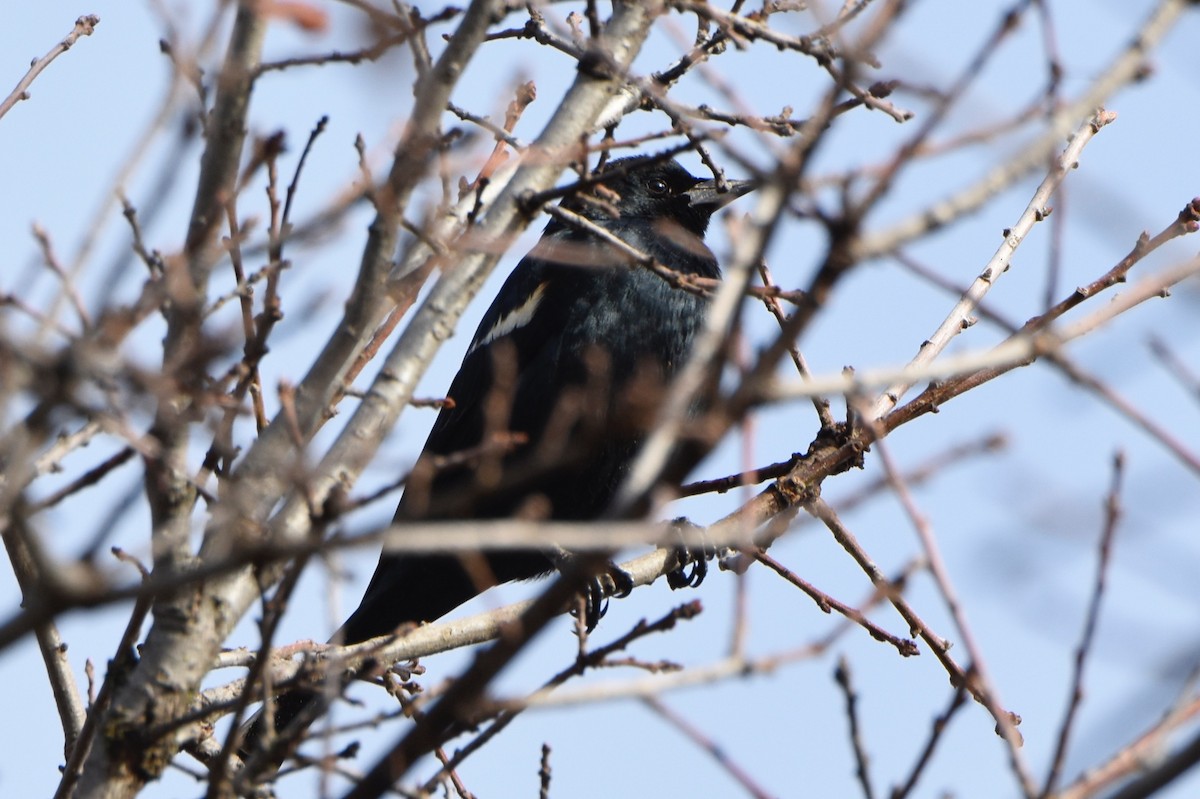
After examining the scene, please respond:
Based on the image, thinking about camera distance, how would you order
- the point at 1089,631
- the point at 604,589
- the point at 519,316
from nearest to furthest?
the point at 1089,631
the point at 604,589
the point at 519,316

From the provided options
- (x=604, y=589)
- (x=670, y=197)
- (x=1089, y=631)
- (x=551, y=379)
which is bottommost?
(x=1089, y=631)

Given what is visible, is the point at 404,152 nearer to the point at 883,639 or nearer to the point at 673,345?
the point at 883,639

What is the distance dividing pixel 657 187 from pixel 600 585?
2.37m

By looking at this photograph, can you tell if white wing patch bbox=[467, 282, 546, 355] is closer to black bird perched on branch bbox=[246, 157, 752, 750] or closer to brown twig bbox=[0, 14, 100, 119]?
black bird perched on branch bbox=[246, 157, 752, 750]

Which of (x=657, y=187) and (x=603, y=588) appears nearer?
(x=603, y=588)

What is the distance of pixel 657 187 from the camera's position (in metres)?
6.96

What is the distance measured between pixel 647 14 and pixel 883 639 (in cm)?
214

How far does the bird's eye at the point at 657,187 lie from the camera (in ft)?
22.8

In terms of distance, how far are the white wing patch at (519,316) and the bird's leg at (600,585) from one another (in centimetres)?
106

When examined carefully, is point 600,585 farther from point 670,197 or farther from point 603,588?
point 670,197

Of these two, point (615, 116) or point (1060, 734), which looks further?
point (615, 116)

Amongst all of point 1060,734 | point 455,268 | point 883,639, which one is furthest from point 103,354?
point 883,639

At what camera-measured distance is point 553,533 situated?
1.88 m

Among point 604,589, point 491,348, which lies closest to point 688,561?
point 604,589
